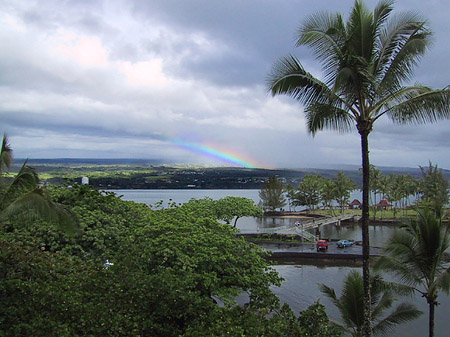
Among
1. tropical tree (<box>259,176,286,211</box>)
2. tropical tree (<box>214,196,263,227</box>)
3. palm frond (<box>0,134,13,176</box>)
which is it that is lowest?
tropical tree (<box>259,176,286,211</box>)

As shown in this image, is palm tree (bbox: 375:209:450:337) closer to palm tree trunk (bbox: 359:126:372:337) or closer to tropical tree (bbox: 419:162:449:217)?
palm tree trunk (bbox: 359:126:372:337)

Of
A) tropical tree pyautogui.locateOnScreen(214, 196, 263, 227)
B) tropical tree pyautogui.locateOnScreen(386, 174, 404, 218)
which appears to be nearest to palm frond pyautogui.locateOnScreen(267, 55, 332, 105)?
tropical tree pyautogui.locateOnScreen(214, 196, 263, 227)

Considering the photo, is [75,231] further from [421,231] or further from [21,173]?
[421,231]

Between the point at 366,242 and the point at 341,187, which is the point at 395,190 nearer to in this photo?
the point at 341,187

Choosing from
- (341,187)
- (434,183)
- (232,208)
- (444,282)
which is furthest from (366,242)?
(341,187)

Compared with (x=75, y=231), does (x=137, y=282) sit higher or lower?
lower

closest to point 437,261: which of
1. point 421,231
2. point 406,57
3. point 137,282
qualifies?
point 421,231

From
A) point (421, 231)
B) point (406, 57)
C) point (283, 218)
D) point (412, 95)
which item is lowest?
point (283, 218)
